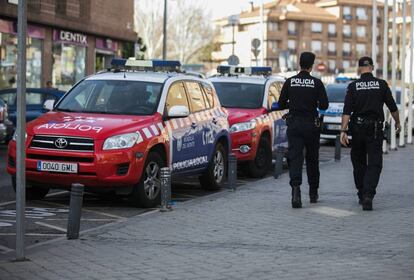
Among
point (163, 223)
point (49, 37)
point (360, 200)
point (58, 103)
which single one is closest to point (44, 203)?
point (58, 103)

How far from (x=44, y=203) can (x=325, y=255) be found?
5.06m

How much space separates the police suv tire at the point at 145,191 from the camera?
35.2 ft

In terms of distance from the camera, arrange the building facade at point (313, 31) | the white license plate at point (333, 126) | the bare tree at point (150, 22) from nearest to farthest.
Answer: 1. the white license plate at point (333, 126)
2. the bare tree at point (150, 22)
3. the building facade at point (313, 31)

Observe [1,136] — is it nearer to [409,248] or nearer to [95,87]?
[95,87]

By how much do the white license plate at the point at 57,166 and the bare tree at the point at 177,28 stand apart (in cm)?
5873

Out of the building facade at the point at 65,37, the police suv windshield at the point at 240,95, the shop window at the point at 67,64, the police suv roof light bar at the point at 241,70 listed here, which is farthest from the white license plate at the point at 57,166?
the shop window at the point at 67,64

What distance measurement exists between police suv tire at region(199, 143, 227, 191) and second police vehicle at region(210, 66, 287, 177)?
52.1 inches

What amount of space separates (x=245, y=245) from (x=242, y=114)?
7348 mm

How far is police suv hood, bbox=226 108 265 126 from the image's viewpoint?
15.0 metres

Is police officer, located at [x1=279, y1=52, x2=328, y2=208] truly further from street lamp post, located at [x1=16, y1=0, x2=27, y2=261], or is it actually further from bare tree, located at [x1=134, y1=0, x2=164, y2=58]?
bare tree, located at [x1=134, y1=0, x2=164, y2=58]

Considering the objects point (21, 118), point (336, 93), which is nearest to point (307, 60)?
point (21, 118)

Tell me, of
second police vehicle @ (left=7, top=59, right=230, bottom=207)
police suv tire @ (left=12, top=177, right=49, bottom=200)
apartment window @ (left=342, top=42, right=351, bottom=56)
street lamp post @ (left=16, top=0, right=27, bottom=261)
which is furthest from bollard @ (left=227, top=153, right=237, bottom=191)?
apartment window @ (left=342, top=42, right=351, bottom=56)

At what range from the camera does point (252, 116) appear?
15.1 m

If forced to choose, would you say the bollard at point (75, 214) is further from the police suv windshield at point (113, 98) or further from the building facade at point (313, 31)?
the building facade at point (313, 31)
